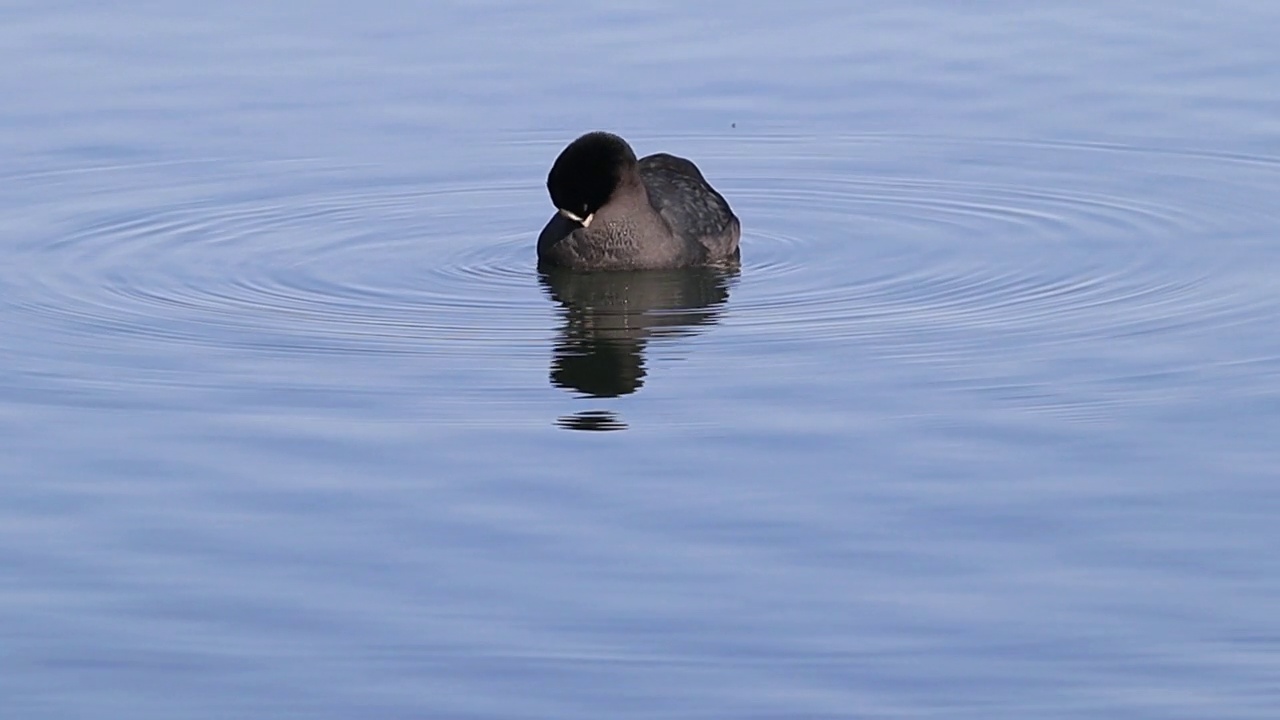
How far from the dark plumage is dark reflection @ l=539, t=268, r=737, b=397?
0.30 ft

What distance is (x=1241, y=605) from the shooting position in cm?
848

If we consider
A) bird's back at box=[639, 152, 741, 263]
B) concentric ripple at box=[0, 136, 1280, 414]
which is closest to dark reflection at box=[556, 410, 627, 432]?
concentric ripple at box=[0, 136, 1280, 414]

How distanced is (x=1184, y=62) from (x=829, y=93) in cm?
296

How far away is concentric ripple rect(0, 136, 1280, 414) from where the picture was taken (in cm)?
1202

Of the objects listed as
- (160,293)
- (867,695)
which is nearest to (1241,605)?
(867,695)

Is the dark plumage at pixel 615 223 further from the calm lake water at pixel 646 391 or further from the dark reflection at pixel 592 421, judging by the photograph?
the dark reflection at pixel 592 421

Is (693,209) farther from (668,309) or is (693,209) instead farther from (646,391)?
(646,391)

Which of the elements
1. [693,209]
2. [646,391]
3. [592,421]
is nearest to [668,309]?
[693,209]

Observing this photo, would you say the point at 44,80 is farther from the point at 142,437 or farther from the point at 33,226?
the point at 142,437

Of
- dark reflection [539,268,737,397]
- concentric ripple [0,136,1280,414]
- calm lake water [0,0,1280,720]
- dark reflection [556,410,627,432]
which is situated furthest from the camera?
concentric ripple [0,136,1280,414]

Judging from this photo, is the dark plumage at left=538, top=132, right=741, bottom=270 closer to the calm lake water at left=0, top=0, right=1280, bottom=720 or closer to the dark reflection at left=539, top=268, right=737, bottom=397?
the dark reflection at left=539, top=268, right=737, bottom=397

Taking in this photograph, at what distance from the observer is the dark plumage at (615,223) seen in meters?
14.4

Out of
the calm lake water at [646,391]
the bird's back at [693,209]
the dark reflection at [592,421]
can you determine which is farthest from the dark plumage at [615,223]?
the dark reflection at [592,421]

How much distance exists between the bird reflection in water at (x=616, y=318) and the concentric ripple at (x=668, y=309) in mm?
149
